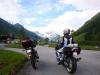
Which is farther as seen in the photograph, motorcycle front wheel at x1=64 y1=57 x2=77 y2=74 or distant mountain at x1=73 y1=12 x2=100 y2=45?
distant mountain at x1=73 y1=12 x2=100 y2=45

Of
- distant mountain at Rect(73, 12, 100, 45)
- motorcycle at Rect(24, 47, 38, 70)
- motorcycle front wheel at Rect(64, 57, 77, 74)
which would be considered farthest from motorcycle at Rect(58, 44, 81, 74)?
distant mountain at Rect(73, 12, 100, 45)

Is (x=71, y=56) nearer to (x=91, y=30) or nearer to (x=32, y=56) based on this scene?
(x=32, y=56)

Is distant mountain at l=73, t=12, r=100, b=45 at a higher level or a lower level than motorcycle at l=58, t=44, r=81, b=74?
higher

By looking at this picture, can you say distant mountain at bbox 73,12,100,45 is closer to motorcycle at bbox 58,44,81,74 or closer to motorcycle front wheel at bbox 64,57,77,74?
motorcycle at bbox 58,44,81,74

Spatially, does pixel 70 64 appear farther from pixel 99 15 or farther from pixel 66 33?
pixel 99 15

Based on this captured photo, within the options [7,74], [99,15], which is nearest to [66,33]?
[7,74]

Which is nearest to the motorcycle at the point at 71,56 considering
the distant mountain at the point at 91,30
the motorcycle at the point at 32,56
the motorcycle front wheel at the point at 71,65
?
the motorcycle front wheel at the point at 71,65

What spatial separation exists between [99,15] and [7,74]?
9153cm

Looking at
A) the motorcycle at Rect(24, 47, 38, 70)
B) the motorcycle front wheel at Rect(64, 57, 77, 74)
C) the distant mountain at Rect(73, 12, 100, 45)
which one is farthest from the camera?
the distant mountain at Rect(73, 12, 100, 45)

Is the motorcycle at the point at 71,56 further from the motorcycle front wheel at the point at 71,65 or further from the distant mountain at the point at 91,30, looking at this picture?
the distant mountain at the point at 91,30

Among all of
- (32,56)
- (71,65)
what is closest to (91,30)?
(32,56)

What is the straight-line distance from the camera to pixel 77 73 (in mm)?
13266

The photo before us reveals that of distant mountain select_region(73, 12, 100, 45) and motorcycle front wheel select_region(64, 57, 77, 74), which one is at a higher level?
distant mountain select_region(73, 12, 100, 45)

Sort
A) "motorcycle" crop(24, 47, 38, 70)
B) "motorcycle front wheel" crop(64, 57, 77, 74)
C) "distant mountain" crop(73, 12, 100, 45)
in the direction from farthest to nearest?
"distant mountain" crop(73, 12, 100, 45) → "motorcycle" crop(24, 47, 38, 70) → "motorcycle front wheel" crop(64, 57, 77, 74)
